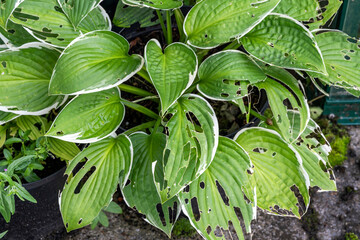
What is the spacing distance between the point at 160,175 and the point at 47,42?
538 mm

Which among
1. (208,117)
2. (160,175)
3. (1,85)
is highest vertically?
(1,85)

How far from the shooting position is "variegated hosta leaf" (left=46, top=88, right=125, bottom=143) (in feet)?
3.79

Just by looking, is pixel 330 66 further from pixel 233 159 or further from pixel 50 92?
pixel 50 92

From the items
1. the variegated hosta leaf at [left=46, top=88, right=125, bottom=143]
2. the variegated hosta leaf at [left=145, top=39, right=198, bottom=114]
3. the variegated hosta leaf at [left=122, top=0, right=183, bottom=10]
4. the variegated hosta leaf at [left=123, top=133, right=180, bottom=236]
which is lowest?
the variegated hosta leaf at [left=123, top=133, right=180, bottom=236]

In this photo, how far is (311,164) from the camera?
1376 millimetres

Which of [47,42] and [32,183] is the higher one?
[47,42]

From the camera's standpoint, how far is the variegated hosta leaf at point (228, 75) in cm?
116

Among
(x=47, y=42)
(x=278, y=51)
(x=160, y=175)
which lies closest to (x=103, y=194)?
(x=160, y=175)

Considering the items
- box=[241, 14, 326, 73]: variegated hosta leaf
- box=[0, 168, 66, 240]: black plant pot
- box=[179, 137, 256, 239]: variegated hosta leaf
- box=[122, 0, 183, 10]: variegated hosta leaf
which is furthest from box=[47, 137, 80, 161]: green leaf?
box=[241, 14, 326, 73]: variegated hosta leaf

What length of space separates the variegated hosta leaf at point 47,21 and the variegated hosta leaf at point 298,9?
2.12ft

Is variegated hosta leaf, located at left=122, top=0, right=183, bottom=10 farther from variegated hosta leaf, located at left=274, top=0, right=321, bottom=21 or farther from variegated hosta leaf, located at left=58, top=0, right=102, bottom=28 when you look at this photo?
variegated hosta leaf, located at left=274, top=0, right=321, bottom=21

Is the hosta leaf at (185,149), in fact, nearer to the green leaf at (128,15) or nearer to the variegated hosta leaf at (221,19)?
the variegated hosta leaf at (221,19)

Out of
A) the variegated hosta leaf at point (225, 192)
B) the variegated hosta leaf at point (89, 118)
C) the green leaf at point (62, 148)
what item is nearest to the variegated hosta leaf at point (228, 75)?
the variegated hosta leaf at point (225, 192)

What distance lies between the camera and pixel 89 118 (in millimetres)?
1205
